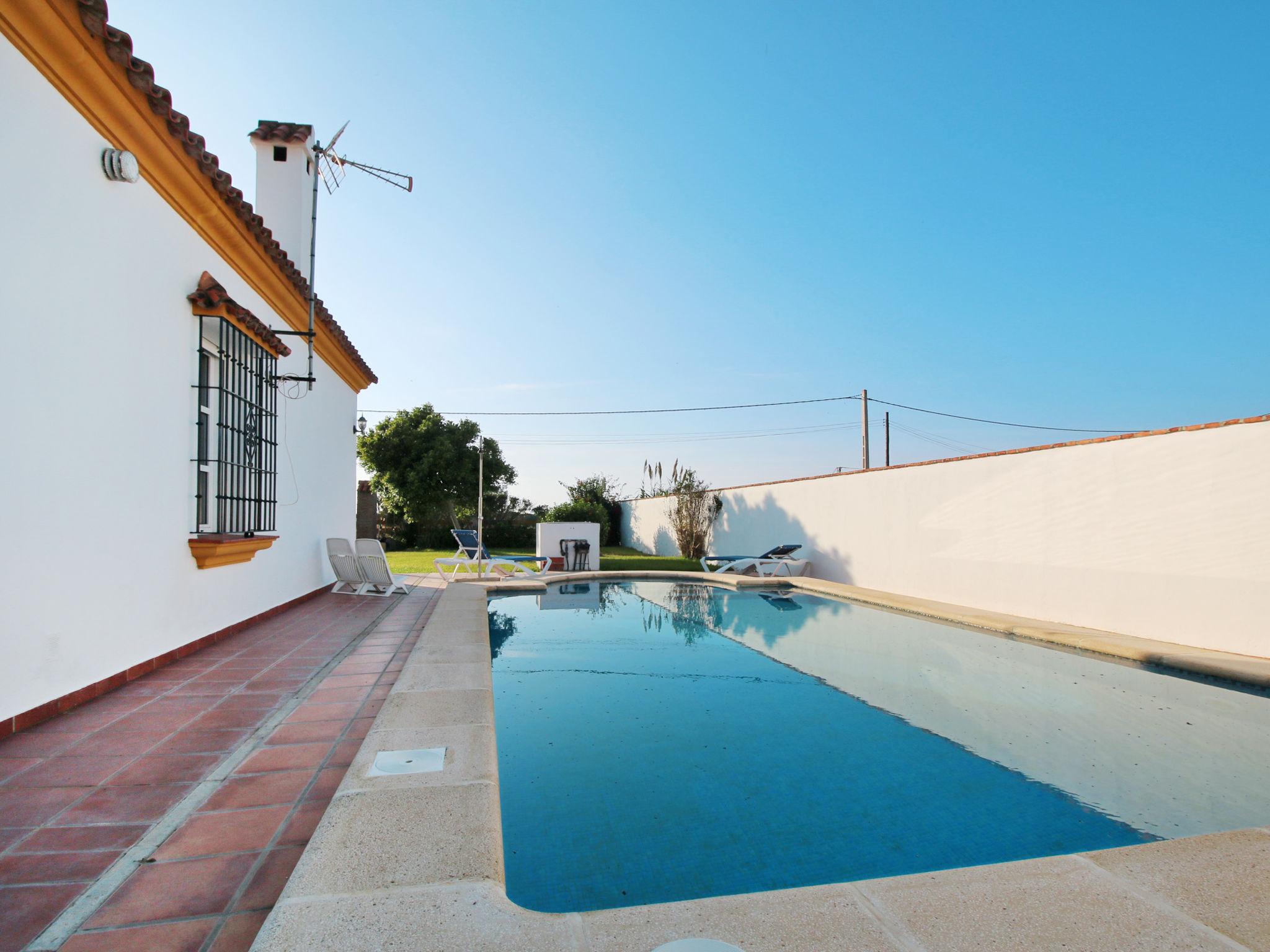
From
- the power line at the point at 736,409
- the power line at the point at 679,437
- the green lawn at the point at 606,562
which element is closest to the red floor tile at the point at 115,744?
the green lawn at the point at 606,562

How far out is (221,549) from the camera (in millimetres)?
5141

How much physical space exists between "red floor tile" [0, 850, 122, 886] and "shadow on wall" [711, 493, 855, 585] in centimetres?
1258

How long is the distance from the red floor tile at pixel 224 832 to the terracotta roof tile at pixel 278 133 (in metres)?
8.69

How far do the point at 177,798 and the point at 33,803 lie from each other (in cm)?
47

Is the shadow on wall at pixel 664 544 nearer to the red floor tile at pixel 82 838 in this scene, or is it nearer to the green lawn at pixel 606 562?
the green lawn at pixel 606 562

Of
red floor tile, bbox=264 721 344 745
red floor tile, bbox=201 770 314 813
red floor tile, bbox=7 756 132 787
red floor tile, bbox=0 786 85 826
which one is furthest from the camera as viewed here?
red floor tile, bbox=264 721 344 745

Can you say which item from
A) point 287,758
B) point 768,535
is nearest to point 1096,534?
point 768,535

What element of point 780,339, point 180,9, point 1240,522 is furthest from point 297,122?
point 780,339

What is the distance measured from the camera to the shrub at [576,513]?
21.4m

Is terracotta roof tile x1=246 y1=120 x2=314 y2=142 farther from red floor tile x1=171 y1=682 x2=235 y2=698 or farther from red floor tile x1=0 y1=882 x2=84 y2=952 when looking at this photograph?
red floor tile x1=0 y1=882 x2=84 y2=952

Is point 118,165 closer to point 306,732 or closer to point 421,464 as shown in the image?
point 306,732

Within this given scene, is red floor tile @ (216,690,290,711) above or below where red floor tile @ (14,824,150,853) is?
below

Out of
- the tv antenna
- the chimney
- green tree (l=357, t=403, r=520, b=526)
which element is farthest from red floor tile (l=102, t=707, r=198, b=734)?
green tree (l=357, t=403, r=520, b=526)

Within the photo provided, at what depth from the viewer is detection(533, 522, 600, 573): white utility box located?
1516 centimetres
